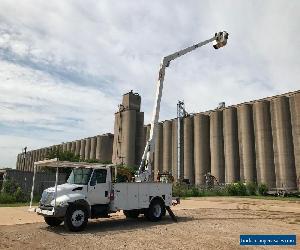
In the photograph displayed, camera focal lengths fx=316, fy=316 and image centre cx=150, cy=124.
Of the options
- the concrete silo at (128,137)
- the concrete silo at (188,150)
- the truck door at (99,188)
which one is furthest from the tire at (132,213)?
the concrete silo at (128,137)

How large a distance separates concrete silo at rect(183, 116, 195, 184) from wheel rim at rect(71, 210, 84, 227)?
55493 millimetres

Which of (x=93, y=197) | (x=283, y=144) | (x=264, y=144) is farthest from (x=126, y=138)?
(x=93, y=197)

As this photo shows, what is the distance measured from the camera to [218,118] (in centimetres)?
6562

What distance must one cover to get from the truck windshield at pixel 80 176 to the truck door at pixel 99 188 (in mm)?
252

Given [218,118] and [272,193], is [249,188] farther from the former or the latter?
[218,118]

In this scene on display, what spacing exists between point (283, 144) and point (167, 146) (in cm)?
3149

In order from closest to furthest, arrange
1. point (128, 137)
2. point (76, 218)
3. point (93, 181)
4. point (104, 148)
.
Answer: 1. point (76, 218)
2. point (93, 181)
3. point (128, 137)
4. point (104, 148)

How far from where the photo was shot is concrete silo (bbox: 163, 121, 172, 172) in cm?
7456

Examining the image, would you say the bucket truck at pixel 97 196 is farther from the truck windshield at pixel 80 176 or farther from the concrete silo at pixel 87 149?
the concrete silo at pixel 87 149

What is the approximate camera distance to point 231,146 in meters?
59.8

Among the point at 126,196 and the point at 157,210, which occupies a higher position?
the point at 126,196

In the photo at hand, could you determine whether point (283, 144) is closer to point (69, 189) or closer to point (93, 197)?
point (93, 197)

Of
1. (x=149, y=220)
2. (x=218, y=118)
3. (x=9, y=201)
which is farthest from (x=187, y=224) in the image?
(x=218, y=118)

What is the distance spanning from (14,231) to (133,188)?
5.76m
